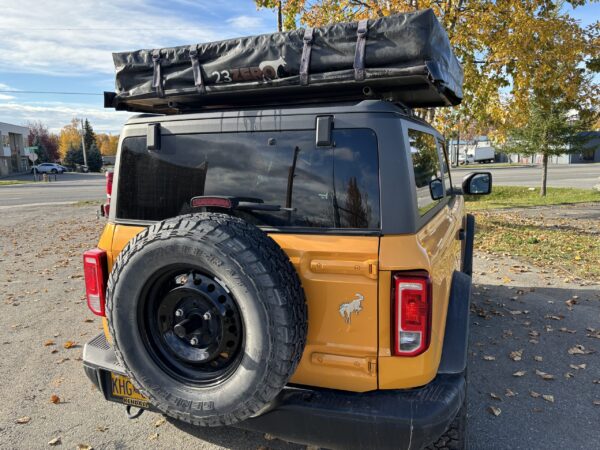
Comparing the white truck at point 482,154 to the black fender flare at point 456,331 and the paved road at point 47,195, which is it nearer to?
the paved road at point 47,195

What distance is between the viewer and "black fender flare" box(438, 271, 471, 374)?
2289 mm

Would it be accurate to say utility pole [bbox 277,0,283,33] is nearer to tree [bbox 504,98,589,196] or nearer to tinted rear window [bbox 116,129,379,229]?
tinted rear window [bbox 116,129,379,229]

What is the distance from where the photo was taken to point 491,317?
4949 millimetres

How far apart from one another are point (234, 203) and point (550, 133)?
18117mm

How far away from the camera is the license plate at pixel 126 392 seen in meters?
2.48

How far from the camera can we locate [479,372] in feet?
12.3

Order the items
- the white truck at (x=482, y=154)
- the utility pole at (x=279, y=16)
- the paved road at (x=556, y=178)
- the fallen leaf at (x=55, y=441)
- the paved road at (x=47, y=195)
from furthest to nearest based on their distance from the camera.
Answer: the white truck at (x=482, y=154) → the paved road at (x=556, y=178) → the paved road at (x=47, y=195) → the utility pole at (x=279, y=16) → the fallen leaf at (x=55, y=441)

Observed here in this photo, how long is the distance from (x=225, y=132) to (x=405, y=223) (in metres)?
1.09

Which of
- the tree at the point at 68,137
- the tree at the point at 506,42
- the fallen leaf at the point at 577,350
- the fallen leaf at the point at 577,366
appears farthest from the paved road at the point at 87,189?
the tree at the point at 68,137

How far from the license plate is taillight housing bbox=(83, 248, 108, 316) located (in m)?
0.40

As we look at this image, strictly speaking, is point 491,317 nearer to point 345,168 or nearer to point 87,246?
point 345,168

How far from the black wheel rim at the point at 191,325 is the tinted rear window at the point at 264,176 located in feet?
1.46

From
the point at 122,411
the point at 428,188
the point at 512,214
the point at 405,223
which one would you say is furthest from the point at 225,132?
the point at 512,214

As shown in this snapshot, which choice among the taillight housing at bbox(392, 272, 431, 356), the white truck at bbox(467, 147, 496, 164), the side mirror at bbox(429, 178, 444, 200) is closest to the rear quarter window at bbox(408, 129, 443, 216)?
the side mirror at bbox(429, 178, 444, 200)
